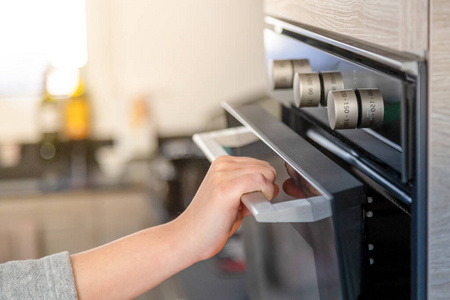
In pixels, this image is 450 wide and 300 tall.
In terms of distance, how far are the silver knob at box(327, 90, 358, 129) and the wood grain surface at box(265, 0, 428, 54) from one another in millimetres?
42

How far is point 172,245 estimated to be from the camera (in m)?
0.57

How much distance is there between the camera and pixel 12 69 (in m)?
2.98

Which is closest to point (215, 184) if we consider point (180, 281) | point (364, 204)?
point (364, 204)

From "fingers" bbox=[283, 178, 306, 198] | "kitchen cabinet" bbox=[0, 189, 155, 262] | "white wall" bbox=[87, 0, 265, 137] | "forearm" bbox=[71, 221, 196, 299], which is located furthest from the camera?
"white wall" bbox=[87, 0, 265, 137]

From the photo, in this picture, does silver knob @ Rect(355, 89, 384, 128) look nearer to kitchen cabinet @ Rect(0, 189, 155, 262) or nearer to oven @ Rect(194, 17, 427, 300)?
oven @ Rect(194, 17, 427, 300)

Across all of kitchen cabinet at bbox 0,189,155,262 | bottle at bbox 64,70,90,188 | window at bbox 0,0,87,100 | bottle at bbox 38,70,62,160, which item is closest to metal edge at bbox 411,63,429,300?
kitchen cabinet at bbox 0,189,155,262

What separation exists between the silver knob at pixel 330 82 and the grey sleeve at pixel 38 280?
0.28 m

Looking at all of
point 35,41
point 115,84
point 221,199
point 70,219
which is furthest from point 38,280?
point 35,41

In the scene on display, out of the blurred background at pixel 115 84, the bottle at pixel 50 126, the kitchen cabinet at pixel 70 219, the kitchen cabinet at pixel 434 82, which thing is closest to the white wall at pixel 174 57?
the blurred background at pixel 115 84

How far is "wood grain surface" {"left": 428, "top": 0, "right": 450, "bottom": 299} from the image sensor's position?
35cm

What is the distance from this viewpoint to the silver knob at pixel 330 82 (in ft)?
1.67

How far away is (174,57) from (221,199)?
2484 mm

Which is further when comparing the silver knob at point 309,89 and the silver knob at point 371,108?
the silver knob at point 309,89

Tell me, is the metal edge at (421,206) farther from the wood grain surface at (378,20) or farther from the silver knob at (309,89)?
the silver knob at (309,89)
